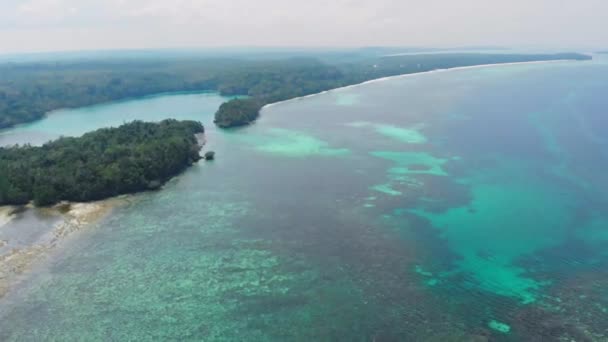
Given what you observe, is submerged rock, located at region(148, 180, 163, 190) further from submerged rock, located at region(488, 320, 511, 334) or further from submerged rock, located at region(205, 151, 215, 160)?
submerged rock, located at region(488, 320, 511, 334)

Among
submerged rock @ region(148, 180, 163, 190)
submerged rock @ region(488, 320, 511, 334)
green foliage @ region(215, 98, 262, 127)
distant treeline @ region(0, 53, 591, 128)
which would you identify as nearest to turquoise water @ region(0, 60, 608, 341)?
submerged rock @ region(488, 320, 511, 334)

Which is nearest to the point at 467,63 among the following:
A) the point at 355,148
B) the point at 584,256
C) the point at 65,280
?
the point at 355,148

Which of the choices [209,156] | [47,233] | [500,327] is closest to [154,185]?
[47,233]

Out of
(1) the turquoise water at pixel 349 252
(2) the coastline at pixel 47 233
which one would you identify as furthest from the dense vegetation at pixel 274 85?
Result: (2) the coastline at pixel 47 233

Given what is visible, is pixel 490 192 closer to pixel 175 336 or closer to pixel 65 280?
pixel 175 336

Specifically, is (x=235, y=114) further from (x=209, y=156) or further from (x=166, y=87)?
(x=166, y=87)

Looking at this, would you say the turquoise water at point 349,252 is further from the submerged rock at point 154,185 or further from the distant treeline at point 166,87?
the distant treeline at point 166,87
